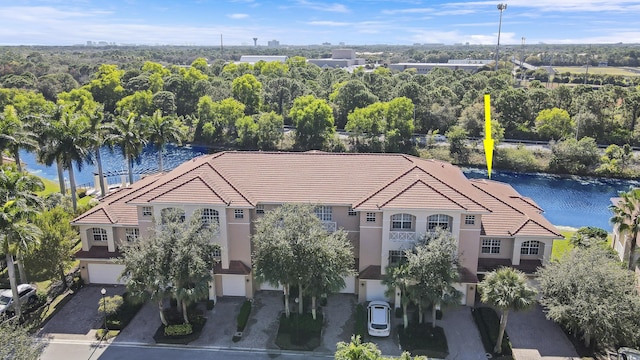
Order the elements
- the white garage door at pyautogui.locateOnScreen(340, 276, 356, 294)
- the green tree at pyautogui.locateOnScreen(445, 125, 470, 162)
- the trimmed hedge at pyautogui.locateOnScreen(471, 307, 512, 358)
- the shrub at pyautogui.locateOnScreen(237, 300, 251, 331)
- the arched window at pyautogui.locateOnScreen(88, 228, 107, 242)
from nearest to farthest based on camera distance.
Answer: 1. the trimmed hedge at pyautogui.locateOnScreen(471, 307, 512, 358)
2. the shrub at pyautogui.locateOnScreen(237, 300, 251, 331)
3. the white garage door at pyautogui.locateOnScreen(340, 276, 356, 294)
4. the arched window at pyautogui.locateOnScreen(88, 228, 107, 242)
5. the green tree at pyautogui.locateOnScreen(445, 125, 470, 162)

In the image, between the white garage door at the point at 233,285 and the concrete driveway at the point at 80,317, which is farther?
the white garage door at the point at 233,285

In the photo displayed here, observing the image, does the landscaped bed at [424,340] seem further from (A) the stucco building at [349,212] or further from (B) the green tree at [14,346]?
(B) the green tree at [14,346]

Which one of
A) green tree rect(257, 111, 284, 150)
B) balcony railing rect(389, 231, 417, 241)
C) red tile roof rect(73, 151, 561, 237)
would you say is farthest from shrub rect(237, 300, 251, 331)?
green tree rect(257, 111, 284, 150)

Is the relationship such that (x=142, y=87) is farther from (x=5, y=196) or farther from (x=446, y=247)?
(x=446, y=247)

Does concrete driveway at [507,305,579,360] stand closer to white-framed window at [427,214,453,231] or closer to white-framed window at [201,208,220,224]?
white-framed window at [427,214,453,231]

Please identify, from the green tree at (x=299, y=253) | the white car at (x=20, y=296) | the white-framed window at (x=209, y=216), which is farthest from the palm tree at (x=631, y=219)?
the white car at (x=20, y=296)

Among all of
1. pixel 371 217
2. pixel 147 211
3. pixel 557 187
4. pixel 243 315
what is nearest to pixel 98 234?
pixel 147 211
